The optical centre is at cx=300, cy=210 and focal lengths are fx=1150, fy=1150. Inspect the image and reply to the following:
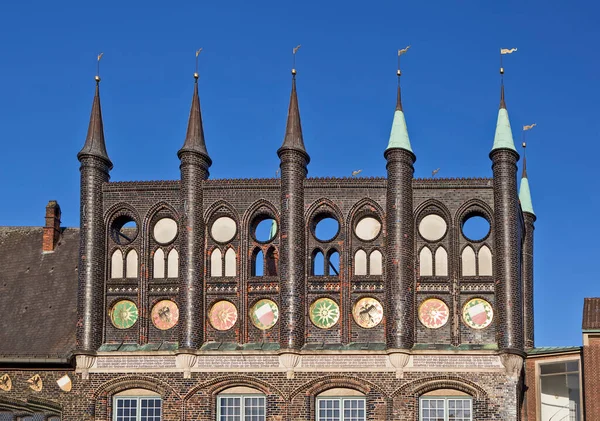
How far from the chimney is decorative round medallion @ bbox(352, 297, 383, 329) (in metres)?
15.2

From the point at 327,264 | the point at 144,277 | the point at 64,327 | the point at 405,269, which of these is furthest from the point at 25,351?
the point at 405,269

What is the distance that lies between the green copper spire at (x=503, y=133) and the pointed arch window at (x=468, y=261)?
3942mm

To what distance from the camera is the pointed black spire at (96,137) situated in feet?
146

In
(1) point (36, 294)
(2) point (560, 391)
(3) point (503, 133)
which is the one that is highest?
(3) point (503, 133)

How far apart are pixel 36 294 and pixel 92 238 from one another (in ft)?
19.4

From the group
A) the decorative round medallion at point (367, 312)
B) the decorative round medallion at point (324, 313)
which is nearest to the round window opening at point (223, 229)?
the decorative round medallion at point (324, 313)

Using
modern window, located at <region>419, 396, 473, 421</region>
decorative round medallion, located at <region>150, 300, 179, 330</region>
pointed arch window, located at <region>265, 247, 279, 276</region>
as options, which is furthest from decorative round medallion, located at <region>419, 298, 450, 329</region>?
decorative round medallion, located at <region>150, 300, 179, 330</region>

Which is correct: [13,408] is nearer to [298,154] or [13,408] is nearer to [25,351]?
[25,351]

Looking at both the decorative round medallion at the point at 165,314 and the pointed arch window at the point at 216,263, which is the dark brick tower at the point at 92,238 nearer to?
the decorative round medallion at the point at 165,314

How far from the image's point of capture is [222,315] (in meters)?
42.8

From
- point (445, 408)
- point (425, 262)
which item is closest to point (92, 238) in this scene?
point (425, 262)

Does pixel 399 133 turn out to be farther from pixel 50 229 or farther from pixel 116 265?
pixel 50 229

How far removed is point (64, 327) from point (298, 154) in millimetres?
11643

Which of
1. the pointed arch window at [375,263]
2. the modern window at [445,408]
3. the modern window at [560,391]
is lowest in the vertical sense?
the modern window at [445,408]
